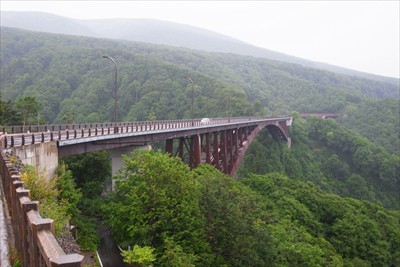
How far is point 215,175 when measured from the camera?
1069 inches

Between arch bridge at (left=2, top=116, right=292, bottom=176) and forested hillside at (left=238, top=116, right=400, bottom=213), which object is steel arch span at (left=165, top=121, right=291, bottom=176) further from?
forested hillside at (left=238, top=116, right=400, bottom=213)

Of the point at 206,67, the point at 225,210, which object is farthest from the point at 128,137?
the point at 206,67

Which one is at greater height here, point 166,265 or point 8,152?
point 8,152

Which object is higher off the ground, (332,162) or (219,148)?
(219,148)

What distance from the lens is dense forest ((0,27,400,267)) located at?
18438 millimetres

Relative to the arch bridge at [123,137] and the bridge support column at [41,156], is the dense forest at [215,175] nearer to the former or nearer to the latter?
the bridge support column at [41,156]

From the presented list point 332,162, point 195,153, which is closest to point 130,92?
point 332,162

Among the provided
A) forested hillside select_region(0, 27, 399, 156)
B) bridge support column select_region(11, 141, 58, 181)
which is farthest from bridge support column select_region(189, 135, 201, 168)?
forested hillside select_region(0, 27, 399, 156)

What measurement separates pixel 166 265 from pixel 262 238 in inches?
319

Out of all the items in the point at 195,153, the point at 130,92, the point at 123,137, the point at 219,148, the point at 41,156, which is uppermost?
the point at 41,156

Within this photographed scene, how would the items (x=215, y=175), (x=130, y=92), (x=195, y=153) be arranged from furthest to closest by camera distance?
(x=130, y=92), (x=195, y=153), (x=215, y=175)

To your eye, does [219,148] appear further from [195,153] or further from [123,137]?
[123,137]

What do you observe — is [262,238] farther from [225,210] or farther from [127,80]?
[127,80]

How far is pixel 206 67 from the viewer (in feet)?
595
